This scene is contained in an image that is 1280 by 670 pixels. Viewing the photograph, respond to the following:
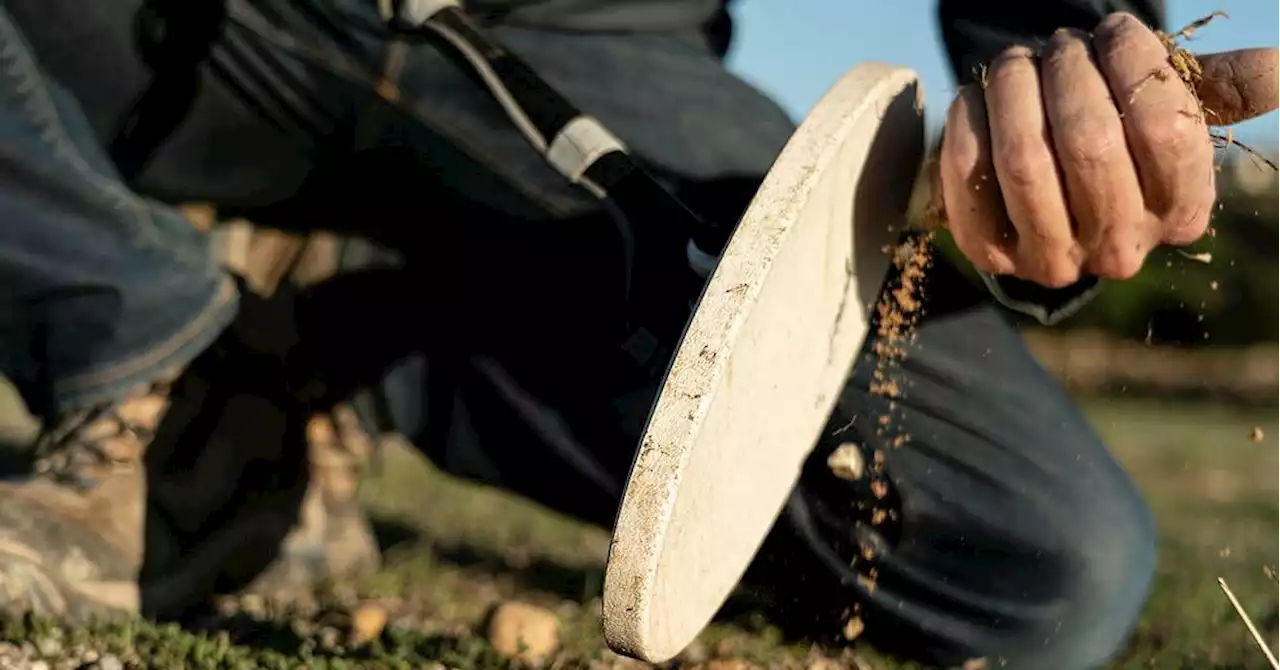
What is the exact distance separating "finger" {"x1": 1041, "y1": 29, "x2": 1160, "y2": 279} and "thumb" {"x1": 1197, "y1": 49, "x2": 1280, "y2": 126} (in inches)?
6.0

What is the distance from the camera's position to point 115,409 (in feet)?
7.49

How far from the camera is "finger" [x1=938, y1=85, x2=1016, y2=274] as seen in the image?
1552 mm

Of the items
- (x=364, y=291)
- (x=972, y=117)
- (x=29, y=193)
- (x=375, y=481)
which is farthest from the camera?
(x=375, y=481)

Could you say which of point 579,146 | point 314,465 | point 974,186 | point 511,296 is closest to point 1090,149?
point 974,186

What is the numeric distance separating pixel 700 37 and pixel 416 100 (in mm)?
729

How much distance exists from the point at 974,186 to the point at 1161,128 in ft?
0.76

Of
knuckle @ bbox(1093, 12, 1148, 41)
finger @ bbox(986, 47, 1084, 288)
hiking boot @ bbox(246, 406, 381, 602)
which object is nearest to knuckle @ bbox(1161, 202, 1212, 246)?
finger @ bbox(986, 47, 1084, 288)

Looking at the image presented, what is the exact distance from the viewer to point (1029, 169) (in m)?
1.45

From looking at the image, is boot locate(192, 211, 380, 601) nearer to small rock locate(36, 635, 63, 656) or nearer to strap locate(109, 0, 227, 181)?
strap locate(109, 0, 227, 181)

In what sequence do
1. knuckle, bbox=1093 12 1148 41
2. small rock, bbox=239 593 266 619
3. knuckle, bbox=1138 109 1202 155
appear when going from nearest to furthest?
knuckle, bbox=1138 109 1202 155 < knuckle, bbox=1093 12 1148 41 < small rock, bbox=239 593 266 619

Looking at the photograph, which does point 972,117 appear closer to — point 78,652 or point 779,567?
point 779,567

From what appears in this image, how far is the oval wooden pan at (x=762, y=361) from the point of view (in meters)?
1.31

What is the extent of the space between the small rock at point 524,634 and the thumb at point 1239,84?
1275mm

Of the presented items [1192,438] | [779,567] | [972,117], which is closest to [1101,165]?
[972,117]
